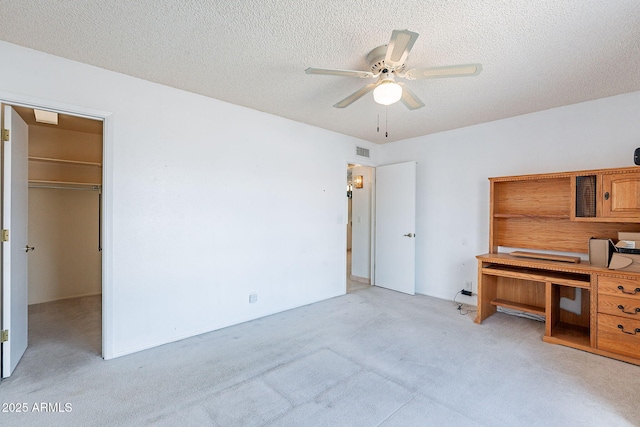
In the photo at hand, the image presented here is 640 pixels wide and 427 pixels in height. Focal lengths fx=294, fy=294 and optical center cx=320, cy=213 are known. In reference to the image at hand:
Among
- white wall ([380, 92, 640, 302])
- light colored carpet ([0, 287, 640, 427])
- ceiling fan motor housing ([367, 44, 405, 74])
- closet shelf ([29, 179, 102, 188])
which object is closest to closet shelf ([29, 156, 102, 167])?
closet shelf ([29, 179, 102, 188])

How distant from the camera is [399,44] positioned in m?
1.70

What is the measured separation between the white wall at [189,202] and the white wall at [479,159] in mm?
1718

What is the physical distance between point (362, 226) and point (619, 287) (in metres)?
3.55

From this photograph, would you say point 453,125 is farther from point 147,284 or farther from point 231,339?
point 147,284

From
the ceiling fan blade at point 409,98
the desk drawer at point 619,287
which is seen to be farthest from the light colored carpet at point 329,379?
the ceiling fan blade at point 409,98

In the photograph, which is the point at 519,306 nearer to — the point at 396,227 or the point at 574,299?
the point at 574,299

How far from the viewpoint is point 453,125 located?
13.5 feet

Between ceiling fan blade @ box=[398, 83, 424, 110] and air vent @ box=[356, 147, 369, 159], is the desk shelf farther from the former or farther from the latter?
air vent @ box=[356, 147, 369, 159]

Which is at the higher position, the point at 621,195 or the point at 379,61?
the point at 379,61

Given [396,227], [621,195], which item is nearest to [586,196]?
[621,195]

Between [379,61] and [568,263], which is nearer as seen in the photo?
[379,61]

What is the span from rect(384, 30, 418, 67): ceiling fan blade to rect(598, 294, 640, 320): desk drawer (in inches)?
113

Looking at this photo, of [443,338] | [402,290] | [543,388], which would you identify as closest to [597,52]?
[543,388]

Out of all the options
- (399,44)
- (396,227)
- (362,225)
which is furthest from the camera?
(362,225)
